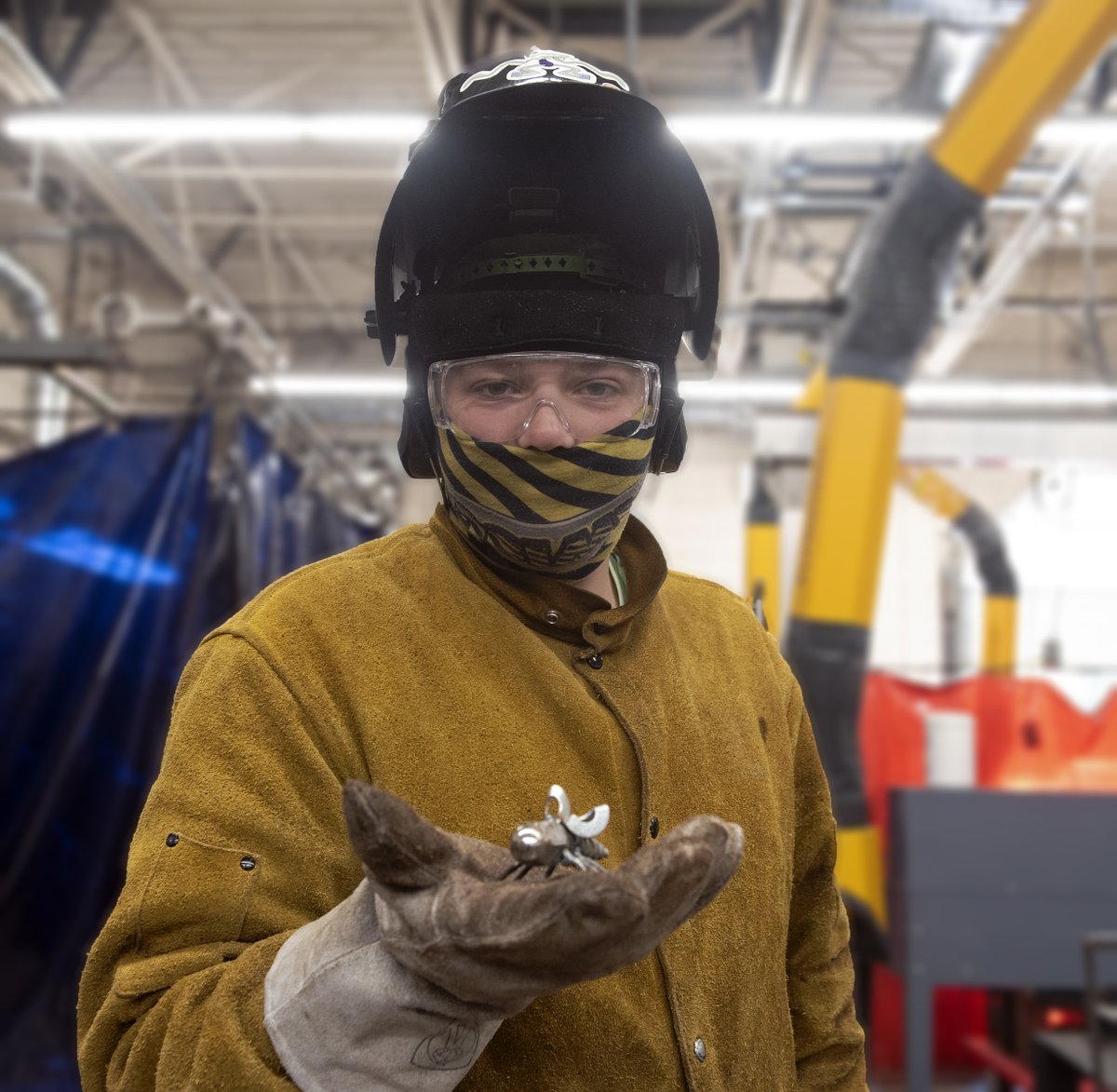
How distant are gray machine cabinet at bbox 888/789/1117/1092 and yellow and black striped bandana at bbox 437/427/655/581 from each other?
10.5ft

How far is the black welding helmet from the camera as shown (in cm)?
121

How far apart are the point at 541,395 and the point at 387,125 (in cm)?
398

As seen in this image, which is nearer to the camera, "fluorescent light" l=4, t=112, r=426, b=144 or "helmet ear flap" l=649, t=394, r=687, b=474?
"helmet ear flap" l=649, t=394, r=687, b=474

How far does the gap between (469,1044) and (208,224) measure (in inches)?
447

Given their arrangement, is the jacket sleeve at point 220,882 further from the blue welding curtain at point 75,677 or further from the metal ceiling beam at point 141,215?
the metal ceiling beam at point 141,215

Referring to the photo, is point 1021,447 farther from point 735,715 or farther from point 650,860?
point 650,860

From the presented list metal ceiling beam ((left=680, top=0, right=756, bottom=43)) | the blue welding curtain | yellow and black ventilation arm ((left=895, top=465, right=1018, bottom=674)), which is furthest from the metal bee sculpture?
yellow and black ventilation arm ((left=895, top=465, right=1018, bottom=674))

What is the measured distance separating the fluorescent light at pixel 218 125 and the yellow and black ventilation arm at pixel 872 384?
Result: 2148mm

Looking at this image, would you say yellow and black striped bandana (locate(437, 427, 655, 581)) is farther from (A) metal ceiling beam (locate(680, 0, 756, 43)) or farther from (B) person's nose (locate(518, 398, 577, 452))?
(A) metal ceiling beam (locate(680, 0, 756, 43))

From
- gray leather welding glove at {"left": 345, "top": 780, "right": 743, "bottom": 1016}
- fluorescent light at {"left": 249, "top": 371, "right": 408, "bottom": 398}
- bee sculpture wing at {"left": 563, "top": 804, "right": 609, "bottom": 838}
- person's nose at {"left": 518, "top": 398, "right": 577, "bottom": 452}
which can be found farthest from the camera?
fluorescent light at {"left": 249, "top": 371, "right": 408, "bottom": 398}

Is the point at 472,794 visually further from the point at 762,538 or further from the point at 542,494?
the point at 762,538

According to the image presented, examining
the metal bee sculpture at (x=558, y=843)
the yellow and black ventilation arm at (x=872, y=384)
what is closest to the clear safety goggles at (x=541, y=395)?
the metal bee sculpture at (x=558, y=843)

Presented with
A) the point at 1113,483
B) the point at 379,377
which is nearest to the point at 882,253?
the point at 379,377

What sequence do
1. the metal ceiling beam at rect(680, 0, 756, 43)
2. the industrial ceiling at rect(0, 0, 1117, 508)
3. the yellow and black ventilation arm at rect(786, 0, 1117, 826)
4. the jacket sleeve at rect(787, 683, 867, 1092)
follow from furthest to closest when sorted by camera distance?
1. the metal ceiling beam at rect(680, 0, 756, 43)
2. the industrial ceiling at rect(0, 0, 1117, 508)
3. the yellow and black ventilation arm at rect(786, 0, 1117, 826)
4. the jacket sleeve at rect(787, 683, 867, 1092)
